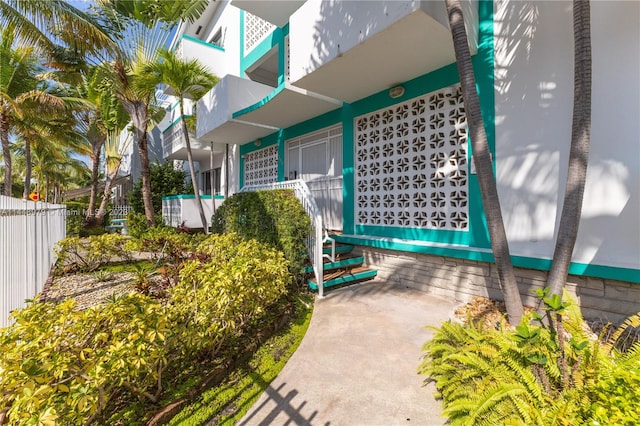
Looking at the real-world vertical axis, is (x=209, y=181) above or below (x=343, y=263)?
above

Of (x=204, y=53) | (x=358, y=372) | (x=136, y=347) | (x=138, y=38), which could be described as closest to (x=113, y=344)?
(x=136, y=347)

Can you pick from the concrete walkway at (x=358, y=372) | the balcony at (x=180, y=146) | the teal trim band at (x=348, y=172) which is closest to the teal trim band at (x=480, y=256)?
the teal trim band at (x=348, y=172)

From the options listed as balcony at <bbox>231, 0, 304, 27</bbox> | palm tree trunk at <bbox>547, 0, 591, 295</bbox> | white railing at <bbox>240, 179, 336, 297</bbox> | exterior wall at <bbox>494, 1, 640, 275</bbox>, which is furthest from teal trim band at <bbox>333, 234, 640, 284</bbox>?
balcony at <bbox>231, 0, 304, 27</bbox>

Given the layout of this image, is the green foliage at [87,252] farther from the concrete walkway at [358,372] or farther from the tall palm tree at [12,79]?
the tall palm tree at [12,79]

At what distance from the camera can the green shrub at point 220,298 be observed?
2.97m

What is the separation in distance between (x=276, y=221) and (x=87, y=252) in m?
5.31

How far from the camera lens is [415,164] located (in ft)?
20.3

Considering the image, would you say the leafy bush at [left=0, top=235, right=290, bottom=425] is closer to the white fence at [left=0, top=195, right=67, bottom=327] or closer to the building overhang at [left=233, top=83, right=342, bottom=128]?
the white fence at [left=0, top=195, right=67, bottom=327]

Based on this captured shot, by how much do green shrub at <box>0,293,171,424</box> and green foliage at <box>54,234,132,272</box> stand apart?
5.82 metres

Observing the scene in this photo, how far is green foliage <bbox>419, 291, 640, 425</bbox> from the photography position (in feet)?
6.25

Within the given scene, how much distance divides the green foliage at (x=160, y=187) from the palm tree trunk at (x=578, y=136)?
16.0 meters

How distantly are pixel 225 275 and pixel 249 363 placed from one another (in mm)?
1085

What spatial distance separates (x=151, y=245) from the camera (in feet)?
25.8

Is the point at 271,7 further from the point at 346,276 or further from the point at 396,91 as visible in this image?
the point at 346,276
